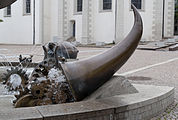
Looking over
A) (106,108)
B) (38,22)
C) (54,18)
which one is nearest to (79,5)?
(54,18)

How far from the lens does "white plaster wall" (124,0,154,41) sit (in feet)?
99.7

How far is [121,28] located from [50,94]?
25817 millimetres

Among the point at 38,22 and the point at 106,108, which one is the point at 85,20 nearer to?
the point at 38,22

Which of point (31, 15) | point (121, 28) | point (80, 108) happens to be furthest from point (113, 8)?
point (80, 108)

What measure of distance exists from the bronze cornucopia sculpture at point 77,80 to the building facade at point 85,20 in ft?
76.1

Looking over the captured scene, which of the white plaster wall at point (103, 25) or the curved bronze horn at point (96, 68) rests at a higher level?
the white plaster wall at point (103, 25)

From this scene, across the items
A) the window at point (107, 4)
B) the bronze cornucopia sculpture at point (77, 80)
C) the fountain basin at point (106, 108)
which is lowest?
the fountain basin at point (106, 108)

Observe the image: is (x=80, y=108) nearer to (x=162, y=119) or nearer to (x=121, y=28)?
(x=162, y=119)

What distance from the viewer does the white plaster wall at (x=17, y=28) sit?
3603 cm

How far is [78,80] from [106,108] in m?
0.85

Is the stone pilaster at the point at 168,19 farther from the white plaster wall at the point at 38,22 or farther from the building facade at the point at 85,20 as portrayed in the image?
the white plaster wall at the point at 38,22

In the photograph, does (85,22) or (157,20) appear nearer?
(157,20)

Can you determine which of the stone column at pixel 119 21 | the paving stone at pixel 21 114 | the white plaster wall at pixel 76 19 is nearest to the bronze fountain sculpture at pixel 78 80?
the paving stone at pixel 21 114

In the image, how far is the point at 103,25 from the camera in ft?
104
